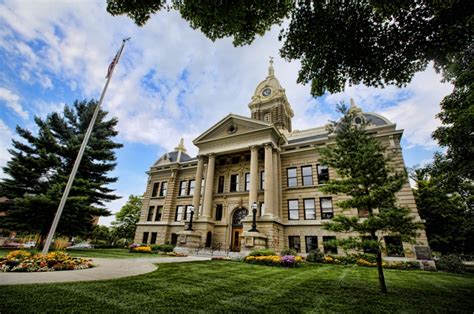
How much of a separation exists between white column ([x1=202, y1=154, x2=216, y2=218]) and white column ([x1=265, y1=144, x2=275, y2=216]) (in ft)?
22.4

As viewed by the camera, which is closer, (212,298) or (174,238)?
(212,298)

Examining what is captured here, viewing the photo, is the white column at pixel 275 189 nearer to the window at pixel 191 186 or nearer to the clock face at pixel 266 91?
the window at pixel 191 186

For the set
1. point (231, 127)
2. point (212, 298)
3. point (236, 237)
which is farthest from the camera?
point (231, 127)

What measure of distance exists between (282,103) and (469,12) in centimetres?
2862

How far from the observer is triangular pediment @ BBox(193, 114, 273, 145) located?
2498 cm

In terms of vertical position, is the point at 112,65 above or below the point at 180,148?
below

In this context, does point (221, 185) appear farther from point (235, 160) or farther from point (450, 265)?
point (450, 265)

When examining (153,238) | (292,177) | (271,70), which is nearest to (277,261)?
(292,177)

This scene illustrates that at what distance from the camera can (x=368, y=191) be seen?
761 cm

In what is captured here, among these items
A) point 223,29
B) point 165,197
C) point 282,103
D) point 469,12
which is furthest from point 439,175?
point 165,197

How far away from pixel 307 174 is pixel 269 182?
5.15 m

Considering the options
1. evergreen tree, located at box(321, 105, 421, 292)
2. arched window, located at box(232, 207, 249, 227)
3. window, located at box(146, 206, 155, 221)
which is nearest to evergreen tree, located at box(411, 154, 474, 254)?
arched window, located at box(232, 207, 249, 227)

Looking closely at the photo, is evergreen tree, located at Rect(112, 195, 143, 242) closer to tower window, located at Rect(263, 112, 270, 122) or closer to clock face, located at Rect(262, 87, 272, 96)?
tower window, located at Rect(263, 112, 270, 122)

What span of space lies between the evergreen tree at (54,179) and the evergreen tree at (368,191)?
1884 centimetres
